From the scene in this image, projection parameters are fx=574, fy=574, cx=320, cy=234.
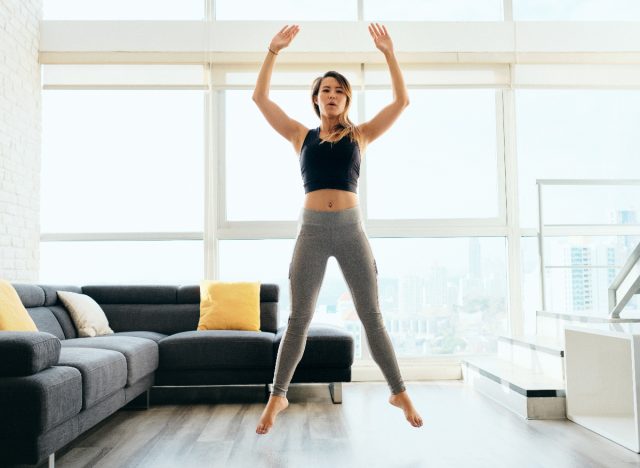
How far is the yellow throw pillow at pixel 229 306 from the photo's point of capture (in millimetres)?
3863

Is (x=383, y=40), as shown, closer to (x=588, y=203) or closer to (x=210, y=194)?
(x=210, y=194)

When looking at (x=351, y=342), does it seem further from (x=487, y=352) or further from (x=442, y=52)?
(x=442, y=52)

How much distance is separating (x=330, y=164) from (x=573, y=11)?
3746mm

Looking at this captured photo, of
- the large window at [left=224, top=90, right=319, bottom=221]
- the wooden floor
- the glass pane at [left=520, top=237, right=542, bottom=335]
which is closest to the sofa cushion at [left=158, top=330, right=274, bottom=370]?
the wooden floor

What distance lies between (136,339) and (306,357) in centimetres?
98

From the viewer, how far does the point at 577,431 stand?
272 cm

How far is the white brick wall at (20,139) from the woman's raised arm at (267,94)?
2.51 meters

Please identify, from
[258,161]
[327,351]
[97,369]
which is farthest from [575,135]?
[97,369]

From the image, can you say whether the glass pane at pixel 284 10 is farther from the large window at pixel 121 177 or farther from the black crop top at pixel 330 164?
the black crop top at pixel 330 164

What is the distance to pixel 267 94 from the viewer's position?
2.24m

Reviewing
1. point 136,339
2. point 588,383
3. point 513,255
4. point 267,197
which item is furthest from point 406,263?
point 136,339

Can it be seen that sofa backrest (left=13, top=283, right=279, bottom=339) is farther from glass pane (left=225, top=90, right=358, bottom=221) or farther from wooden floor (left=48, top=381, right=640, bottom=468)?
glass pane (left=225, top=90, right=358, bottom=221)

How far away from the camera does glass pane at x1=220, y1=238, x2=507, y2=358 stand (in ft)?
15.0

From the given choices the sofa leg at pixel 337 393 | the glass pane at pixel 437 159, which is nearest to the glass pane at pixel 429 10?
the glass pane at pixel 437 159
